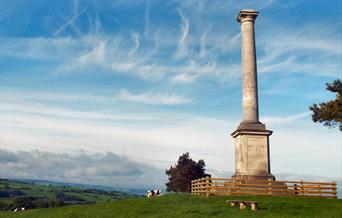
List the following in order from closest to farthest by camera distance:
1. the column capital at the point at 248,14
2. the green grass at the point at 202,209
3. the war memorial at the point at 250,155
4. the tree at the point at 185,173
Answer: the green grass at the point at 202,209
the war memorial at the point at 250,155
the column capital at the point at 248,14
the tree at the point at 185,173

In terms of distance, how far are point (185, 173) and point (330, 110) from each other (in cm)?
3546

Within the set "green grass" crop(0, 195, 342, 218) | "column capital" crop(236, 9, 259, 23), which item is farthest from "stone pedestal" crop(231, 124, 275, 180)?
"column capital" crop(236, 9, 259, 23)

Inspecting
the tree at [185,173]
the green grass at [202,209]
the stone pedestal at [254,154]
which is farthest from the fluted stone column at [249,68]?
the tree at [185,173]

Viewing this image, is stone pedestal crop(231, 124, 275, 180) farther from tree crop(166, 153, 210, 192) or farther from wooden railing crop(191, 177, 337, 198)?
tree crop(166, 153, 210, 192)

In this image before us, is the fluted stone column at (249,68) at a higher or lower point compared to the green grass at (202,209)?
higher

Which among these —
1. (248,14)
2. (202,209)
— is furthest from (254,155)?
(248,14)

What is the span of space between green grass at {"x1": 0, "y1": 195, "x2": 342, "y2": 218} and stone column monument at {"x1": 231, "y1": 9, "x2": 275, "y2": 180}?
4.41 metres

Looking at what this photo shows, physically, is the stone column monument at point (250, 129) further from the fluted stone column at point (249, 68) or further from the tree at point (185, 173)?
the tree at point (185, 173)

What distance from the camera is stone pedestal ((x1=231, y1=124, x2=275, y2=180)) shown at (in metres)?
33.0

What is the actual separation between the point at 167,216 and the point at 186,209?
2039 mm

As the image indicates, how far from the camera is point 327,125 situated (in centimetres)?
3019

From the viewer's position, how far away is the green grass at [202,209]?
2275cm

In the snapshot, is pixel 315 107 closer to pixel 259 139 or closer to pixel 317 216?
pixel 259 139

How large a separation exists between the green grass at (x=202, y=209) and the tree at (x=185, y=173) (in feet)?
105
